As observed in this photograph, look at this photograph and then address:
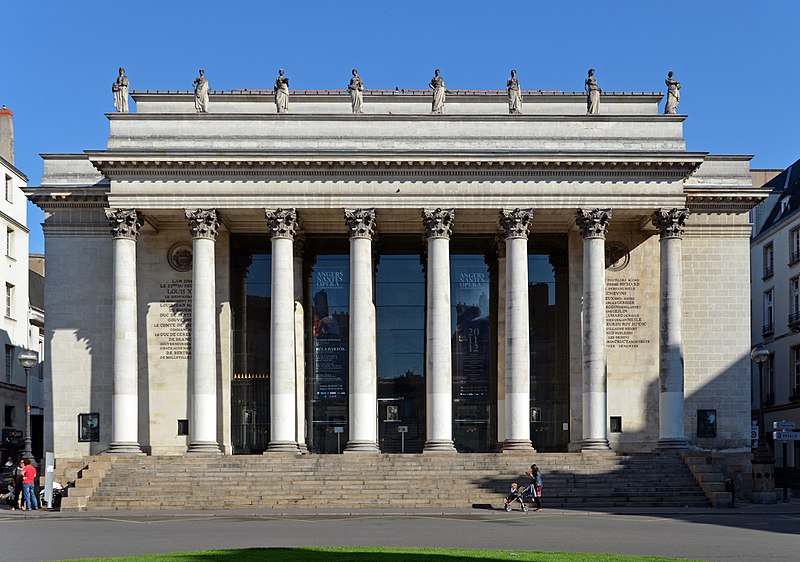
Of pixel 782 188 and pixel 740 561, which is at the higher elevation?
pixel 782 188

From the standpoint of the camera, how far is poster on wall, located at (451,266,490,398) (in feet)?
204

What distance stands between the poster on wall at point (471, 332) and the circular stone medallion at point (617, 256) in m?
6.64

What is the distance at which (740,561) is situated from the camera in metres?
26.8

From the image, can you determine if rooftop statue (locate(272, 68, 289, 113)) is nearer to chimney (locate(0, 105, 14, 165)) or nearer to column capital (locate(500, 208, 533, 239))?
column capital (locate(500, 208, 533, 239))

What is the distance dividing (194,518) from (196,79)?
2558 cm

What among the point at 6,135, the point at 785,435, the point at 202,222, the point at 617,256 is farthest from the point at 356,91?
the point at 6,135

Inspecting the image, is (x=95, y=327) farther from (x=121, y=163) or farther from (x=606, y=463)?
(x=606, y=463)

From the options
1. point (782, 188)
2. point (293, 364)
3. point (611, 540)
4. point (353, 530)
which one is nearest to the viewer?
point (611, 540)

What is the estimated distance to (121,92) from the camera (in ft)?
A: 196

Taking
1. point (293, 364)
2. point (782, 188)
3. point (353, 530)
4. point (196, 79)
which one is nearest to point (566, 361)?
point (293, 364)

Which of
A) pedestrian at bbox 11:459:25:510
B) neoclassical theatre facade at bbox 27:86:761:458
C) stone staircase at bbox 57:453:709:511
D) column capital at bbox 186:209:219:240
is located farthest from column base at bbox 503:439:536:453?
pedestrian at bbox 11:459:25:510

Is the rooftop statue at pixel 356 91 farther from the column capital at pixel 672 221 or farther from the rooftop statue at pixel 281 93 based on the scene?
the column capital at pixel 672 221

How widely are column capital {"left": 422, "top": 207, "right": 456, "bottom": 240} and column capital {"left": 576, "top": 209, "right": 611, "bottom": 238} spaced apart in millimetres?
6519

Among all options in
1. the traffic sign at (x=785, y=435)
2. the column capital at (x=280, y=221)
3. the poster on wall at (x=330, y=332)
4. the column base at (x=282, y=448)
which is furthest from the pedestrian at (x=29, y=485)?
the traffic sign at (x=785, y=435)
